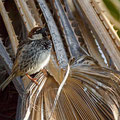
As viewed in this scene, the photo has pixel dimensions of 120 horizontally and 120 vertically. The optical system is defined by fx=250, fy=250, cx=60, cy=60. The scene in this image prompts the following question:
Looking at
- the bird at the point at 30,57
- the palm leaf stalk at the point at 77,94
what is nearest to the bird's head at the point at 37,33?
the bird at the point at 30,57

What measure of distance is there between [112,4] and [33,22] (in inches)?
32.0

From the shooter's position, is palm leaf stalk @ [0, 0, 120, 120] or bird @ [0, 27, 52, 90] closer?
palm leaf stalk @ [0, 0, 120, 120]

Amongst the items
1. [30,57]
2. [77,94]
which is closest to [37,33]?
[30,57]

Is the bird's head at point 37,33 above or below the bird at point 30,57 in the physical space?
above

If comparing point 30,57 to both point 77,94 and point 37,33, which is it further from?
point 77,94

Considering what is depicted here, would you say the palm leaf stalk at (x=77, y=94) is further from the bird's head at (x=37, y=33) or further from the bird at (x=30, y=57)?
the bird's head at (x=37, y=33)

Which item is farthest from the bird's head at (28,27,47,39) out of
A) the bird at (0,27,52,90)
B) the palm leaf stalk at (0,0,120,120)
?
the palm leaf stalk at (0,0,120,120)

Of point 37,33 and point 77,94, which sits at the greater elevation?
point 37,33

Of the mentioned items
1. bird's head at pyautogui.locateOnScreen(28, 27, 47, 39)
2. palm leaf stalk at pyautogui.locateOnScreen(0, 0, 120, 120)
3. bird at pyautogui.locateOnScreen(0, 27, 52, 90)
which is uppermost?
bird's head at pyautogui.locateOnScreen(28, 27, 47, 39)

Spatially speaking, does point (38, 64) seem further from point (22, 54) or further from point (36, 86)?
point (36, 86)

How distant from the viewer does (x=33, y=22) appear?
1.95 metres

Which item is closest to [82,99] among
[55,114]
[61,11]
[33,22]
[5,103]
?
[55,114]

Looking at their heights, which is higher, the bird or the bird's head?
the bird's head

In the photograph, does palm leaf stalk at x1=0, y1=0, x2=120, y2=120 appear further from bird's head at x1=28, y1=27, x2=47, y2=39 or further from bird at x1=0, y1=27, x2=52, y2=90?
bird's head at x1=28, y1=27, x2=47, y2=39
